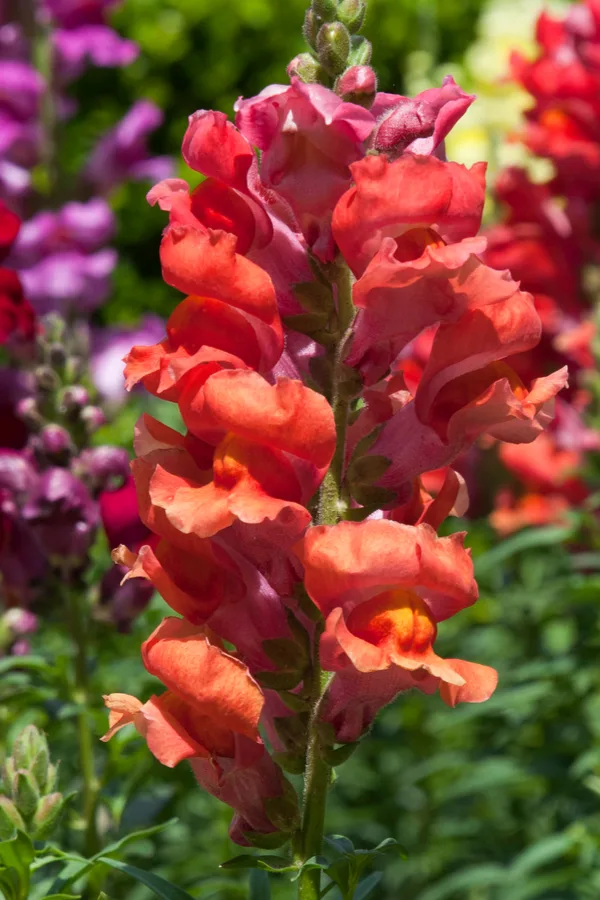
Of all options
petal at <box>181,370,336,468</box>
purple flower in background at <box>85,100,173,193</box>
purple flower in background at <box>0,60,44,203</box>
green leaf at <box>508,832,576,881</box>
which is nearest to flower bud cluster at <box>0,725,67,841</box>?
petal at <box>181,370,336,468</box>

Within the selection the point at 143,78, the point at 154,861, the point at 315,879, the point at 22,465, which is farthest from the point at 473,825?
the point at 143,78

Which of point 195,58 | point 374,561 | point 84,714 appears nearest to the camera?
point 374,561

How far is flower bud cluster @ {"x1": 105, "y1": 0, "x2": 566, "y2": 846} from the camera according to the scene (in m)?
1.30

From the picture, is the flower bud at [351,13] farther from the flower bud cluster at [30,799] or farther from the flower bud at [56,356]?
the flower bud at [56,356]

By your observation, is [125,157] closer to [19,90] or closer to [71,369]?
[19,90]

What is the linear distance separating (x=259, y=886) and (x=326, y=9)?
107 centimetres

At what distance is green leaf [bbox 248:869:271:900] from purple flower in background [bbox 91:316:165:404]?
308cm

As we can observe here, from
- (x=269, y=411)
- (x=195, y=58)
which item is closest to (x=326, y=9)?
(x=269, y=411)

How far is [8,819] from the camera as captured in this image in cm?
150

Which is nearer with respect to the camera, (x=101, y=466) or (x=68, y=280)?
(x=101, y=466)

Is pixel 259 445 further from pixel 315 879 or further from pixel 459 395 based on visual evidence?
pixel 315 879

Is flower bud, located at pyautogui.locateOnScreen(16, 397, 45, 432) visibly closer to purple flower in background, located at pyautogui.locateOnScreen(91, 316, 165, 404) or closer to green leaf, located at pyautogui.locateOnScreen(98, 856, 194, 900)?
green leaf, located at pyautogui.locateOnScreen(98, 856, 194, 900)

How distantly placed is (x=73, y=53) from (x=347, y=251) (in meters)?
3.82

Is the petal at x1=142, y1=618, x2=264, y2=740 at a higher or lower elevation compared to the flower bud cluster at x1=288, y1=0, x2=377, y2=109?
lower
